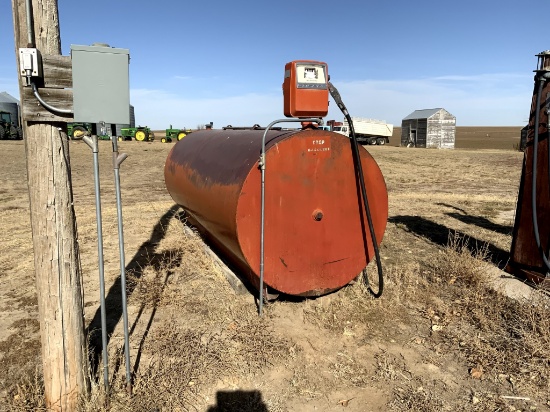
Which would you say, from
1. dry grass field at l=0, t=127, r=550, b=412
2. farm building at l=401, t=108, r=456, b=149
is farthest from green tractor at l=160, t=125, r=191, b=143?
dry grass field at l=0, t=127, r=550, b=412

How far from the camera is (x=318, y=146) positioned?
423cm

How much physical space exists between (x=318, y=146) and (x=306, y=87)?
0.59m

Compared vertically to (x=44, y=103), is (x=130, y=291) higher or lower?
lower

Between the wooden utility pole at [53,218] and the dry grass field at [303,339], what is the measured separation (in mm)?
234

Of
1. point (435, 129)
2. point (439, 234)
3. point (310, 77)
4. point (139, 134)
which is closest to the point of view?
point (310, 77)

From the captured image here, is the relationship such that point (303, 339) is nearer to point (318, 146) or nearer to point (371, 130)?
point (318, 146)

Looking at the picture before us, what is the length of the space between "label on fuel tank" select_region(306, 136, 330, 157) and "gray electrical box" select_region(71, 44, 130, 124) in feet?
6.37

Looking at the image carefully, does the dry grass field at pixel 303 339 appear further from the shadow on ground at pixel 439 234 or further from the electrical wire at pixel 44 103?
the electrical wire at pixel 44 103

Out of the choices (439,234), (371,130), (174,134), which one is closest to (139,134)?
(174,134)

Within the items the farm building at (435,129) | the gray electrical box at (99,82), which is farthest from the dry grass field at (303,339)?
the farm building at (435,129)

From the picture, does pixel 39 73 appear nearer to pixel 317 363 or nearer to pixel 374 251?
pixel 317 363

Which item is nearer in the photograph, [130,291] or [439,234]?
[130,291]

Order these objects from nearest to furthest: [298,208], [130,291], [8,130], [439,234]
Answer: [298,208], [130,291], [439,234], [8,130]

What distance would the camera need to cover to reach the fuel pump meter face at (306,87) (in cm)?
414
